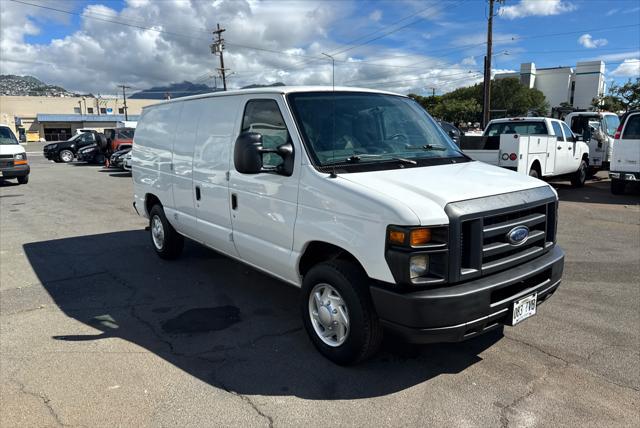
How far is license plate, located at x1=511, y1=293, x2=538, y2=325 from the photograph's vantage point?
336 centimetres

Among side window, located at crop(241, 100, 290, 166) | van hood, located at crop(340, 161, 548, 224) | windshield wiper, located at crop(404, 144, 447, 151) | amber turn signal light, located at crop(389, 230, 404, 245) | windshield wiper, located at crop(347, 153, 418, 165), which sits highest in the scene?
side window, located at crop(241, 100, 290, 166)

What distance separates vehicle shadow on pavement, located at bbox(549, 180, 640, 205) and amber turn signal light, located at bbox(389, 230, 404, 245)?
415 inches

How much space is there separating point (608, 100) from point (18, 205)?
62684 millimetres

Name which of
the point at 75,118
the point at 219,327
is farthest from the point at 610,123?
the point at 75,118

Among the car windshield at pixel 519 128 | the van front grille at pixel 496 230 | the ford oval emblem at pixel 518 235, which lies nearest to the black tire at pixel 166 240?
the van front grille at pixel 496 230

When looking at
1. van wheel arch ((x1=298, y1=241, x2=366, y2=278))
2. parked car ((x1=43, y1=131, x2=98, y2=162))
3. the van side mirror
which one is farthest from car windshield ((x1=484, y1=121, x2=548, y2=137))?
parked car ((x1=43, y1=131, x2=98, y2=162))

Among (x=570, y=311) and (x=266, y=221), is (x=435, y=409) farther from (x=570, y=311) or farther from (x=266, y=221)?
(x=570, y=311)

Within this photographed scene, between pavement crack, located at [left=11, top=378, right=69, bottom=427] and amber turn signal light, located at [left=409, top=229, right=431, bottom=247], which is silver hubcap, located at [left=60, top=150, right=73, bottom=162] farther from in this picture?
amber turn signal light, located at [left=409, top=229, right=431, bottom=247]

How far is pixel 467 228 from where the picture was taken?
313cm

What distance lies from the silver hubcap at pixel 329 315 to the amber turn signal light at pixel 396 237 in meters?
0.72

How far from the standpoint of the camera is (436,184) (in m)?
3.41

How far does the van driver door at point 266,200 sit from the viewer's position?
3.94m

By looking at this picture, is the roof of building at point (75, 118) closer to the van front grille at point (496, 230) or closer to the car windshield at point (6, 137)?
the car windshield at point (6, 137)

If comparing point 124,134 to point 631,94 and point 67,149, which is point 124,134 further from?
point 631,94
